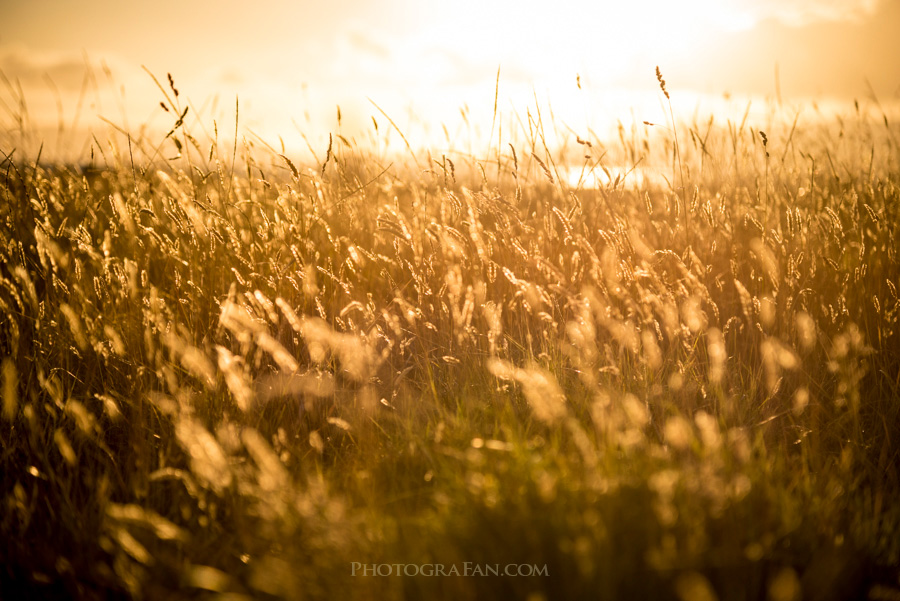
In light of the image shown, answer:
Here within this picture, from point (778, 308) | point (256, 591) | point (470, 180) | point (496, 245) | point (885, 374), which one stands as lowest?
point (256, 591)

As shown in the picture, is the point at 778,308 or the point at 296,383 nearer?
the point at 296,383

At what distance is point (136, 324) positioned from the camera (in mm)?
1622

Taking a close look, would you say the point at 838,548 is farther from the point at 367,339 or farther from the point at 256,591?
the point at 367,339

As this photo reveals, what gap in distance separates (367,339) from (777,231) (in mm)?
1358

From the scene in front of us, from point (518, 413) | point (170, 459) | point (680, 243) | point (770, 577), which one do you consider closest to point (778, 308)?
point (680, 243)

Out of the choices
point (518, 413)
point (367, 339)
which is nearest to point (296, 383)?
point (367, 339)

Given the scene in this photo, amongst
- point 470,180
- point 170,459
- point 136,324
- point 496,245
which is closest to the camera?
point 170,459

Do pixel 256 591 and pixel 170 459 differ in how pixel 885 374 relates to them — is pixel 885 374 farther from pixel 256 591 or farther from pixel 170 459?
pixel 170 459

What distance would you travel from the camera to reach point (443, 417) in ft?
4.78

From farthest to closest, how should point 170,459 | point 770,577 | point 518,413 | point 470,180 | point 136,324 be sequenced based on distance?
point 470,180, point 136,324, point 518,413, point 170,459, point 770,577

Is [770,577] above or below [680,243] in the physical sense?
below

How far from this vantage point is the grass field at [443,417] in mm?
896

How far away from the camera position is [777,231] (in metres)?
1.84

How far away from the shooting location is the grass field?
90 cm
